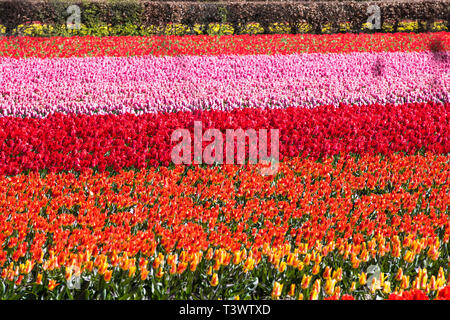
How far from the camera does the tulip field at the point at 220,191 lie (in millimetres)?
3145

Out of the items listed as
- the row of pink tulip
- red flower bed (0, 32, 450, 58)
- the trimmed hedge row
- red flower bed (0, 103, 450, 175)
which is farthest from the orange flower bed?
the trimmed hedge row

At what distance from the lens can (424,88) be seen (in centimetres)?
974

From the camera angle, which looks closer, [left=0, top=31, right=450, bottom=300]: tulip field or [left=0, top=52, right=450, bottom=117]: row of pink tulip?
[left=0, top=31, right=450, bottom=300]: tulip field

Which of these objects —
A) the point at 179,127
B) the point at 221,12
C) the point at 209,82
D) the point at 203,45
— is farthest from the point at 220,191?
the point at 221,12

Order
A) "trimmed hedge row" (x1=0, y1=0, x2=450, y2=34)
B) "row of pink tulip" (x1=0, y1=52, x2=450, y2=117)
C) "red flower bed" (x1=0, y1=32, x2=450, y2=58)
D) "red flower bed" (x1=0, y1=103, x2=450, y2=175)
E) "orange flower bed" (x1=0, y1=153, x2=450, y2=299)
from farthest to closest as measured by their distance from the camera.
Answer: "trimmed hedge row" (x1=0, y1=0, x2=450, y2=34)
"red flower bed" (x1=0, y1=32, x2=450, y2=58)
"row of pink tulip" (x1=0, y1=52, x2=450, y2=117)
"red flower bed" (x1=0, y1=103, x2=450, y2=175)
"orange flower bed" (x1=0, y1=153, x2=450, y2=299)

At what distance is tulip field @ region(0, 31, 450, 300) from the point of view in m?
3.14

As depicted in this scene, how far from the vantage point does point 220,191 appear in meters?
4.65

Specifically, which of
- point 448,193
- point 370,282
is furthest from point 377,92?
point 370,282

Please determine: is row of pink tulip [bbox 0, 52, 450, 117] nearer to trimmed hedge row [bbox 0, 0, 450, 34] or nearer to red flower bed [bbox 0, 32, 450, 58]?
red flower bed [bbox 0, 32, 450, 58]

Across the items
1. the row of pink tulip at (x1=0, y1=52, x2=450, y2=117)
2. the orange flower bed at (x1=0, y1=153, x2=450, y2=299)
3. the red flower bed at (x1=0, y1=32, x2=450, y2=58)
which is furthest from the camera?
the red flower bed at (x1=0, y1=32, x2=450, y2=58)

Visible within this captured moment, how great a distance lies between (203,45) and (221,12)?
4.46 meters

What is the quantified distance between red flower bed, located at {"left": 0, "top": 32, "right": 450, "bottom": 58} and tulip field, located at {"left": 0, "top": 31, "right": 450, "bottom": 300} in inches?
74.5

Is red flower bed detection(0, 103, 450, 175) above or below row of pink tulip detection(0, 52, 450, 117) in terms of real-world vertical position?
above

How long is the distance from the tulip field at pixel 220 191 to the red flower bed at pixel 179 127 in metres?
0.02
